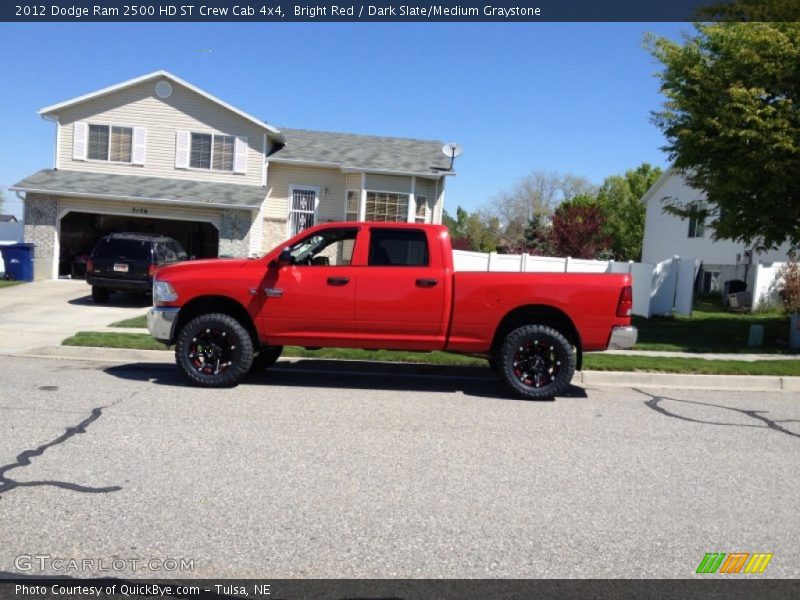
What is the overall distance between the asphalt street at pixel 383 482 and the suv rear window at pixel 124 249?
29.9 feet

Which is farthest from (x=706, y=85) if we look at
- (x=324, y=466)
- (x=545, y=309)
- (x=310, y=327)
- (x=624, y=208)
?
(x=624, y=208)

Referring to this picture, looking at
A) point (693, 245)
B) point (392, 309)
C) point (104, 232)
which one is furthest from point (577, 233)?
point (392, 309)

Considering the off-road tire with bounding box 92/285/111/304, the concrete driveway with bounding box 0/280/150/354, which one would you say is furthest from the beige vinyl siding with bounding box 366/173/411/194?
the off-road tire with bounding box 92/285/111/304

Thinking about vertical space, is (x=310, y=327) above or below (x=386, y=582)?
above

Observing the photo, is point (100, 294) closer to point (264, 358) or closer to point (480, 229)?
point (264, 358)

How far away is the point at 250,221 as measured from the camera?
76.6ft

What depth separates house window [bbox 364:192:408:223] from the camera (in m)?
25.5

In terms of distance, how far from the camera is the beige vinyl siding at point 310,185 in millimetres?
25828

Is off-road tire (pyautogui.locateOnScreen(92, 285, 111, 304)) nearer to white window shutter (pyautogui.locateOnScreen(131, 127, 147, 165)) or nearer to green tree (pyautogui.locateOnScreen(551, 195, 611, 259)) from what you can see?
white window shutter (pyautogui.locateOnScreen(131, 127, 147, 165))

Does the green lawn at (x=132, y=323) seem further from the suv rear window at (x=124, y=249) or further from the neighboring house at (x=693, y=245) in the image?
the neighboring house at (x=693, y=245)

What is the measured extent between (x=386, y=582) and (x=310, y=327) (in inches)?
209

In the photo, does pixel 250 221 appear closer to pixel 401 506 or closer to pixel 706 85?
pixel 706 85

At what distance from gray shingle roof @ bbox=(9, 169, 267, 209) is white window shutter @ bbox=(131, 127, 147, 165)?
24.4 inches

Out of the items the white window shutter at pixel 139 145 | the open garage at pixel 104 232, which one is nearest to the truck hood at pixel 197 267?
the open garage at pixel 104 232
